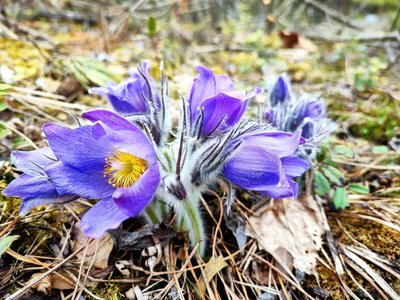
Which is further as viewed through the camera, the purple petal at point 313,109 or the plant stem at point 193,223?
the purple petal at point 313,109

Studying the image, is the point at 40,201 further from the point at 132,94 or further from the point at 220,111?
the point at 220,111

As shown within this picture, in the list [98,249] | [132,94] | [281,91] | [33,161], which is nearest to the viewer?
[33,161]

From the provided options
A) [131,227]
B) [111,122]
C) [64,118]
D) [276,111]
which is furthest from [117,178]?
[64,118]

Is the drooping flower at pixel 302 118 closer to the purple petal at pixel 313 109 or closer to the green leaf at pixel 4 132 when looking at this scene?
the purple petal at pixel 313 109

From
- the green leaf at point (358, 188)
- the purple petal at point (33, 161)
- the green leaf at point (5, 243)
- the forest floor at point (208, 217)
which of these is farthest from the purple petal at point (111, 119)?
the green leaf at point (358, 188)

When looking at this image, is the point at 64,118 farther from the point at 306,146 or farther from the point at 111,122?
the point at 306,146

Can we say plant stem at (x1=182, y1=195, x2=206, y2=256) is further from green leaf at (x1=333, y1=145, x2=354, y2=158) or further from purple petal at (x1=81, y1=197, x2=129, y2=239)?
green leaf at (x1=333, y1=145, x2=354, y2=158)

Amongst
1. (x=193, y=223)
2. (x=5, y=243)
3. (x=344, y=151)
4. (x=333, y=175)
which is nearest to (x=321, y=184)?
(x=333, y=175)
